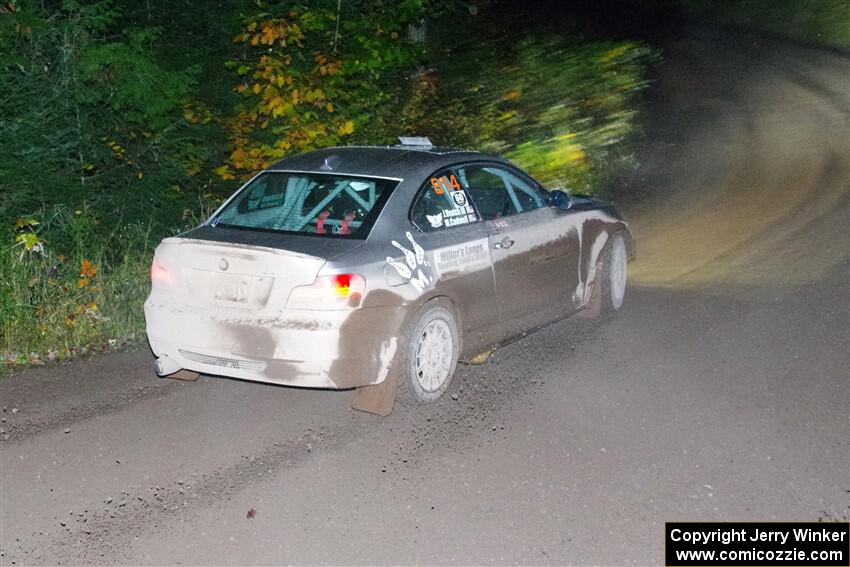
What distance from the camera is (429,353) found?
7.21 m

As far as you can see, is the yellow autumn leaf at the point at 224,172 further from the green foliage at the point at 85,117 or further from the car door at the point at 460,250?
the car door at the point at 460,250

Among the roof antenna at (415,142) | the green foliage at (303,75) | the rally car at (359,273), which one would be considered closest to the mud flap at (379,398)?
the rally car at (359,273)

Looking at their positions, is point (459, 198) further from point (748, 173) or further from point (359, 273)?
point (748, 173)

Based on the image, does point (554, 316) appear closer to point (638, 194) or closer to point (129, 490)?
point (129, 490)

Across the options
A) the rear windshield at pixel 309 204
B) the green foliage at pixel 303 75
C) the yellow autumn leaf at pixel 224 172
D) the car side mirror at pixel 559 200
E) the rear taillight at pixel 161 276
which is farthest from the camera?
the yellow autumn leaf at pixel 224 172

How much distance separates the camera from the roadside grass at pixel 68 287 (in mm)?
9094

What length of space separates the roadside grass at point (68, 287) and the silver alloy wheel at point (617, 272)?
408cm

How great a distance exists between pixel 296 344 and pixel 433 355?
1.05 m

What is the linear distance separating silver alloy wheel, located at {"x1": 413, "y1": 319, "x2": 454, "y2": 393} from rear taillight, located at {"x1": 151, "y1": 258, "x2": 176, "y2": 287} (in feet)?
5.38

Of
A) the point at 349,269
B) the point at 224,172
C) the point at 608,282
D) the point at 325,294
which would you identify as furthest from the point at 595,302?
the point at 224,172

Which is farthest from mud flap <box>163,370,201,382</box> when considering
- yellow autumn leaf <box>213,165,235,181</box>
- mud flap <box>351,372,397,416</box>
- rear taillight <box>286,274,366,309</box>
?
yellow autumn leaf <box>213,165,235,181</box>

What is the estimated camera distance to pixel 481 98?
20.9 m

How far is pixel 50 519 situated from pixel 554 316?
4.42m

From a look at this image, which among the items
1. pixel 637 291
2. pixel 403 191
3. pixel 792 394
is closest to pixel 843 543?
pixel 792 394
